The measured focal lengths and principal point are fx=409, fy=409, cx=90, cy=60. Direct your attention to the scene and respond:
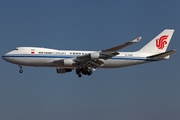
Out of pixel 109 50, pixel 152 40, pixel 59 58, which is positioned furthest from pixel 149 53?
pixel 59 58

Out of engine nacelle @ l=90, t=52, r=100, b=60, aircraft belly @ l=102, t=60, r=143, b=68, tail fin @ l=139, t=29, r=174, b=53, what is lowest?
aircraft belly @ l=102, t=60, r=143, b=68

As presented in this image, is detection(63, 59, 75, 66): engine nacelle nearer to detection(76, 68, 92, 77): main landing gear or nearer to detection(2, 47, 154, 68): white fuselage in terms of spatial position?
detection(2, 47, 154, 68): white fuselage

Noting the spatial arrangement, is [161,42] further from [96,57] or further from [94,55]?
[94,55]

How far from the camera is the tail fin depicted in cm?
6175

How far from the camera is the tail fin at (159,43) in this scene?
6175 centimetres

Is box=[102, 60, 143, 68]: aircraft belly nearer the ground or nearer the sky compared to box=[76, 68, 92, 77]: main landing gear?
nearer the sky

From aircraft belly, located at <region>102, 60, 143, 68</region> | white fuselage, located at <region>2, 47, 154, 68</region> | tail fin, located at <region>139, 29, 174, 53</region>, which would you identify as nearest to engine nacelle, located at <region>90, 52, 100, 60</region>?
white fuselage, located at <region>2, 47, 154, 68</region>

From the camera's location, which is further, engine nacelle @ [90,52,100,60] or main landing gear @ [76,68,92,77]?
main landing gear @ [76,68,92,77]

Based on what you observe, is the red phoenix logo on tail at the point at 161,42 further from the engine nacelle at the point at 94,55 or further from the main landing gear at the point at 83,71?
the engine nacelle at the point at 94,55

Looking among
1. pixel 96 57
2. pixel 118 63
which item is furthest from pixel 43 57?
pixel 118 63

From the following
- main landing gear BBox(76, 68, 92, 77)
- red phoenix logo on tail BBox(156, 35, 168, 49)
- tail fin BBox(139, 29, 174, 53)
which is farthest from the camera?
red phoenix logo on tail BBox(156, 35, 168, 49)

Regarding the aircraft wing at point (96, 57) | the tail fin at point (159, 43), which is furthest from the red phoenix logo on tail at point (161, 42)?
the aircraft wing at point (96, 57)

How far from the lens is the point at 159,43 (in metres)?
62.9

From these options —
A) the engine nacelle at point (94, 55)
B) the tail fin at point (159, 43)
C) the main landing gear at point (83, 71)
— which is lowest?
the main landing gear at point (83, 71)
